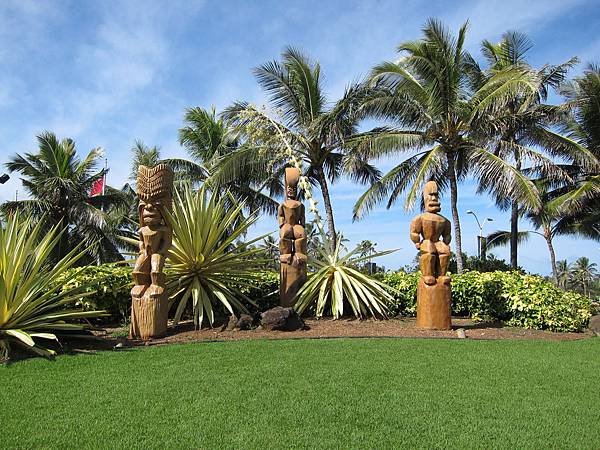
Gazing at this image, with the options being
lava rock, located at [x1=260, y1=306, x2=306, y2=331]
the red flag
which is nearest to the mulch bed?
lava rock, located at [x1=260, y1=306, x2=306, y2=331]

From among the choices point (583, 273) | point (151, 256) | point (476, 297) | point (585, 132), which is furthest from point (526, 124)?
point (583, 273)

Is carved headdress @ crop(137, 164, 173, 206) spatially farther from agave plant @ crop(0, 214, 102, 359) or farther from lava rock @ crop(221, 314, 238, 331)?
lava rock @ crop(221, 314, 238, 331)

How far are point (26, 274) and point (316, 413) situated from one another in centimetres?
498

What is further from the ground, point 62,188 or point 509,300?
point 62,188

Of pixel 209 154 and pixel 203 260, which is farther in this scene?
pixel 209 154

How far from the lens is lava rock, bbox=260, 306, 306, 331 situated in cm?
813

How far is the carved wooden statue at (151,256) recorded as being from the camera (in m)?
7.60

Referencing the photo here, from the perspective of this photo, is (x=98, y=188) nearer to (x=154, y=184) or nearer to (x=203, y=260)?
(x=203, y=260)

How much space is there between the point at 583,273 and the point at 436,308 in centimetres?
6013

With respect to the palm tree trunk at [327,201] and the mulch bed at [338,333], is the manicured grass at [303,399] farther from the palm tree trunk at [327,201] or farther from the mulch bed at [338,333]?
the palm tree trunk at [327,201]

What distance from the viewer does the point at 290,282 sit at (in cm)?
950

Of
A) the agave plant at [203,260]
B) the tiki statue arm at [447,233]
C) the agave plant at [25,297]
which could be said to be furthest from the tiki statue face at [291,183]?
the agave plant at [25,297]

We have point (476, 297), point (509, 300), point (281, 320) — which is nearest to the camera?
point (281, 320)

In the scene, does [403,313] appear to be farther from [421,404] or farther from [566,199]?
[566,199]
